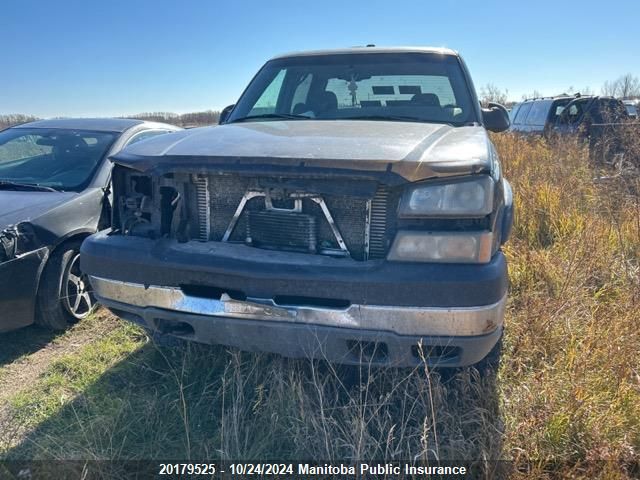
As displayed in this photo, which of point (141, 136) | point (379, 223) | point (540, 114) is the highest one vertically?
point (540, 114)

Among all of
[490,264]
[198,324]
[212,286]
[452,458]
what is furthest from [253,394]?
[490,264]

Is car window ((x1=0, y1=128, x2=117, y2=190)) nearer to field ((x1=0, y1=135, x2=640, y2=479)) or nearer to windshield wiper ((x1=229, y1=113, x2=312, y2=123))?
field ((x1=0, y1=135, x2=640, y2=479))

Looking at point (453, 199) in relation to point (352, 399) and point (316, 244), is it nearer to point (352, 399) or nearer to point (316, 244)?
point (316, 244)

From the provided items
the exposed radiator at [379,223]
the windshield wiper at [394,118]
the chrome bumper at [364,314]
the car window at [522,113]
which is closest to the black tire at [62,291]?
the chrome bumper at [364,314]

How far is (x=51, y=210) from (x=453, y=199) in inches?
105

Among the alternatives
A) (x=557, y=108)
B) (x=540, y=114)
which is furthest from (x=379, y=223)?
(x=540, y=114)

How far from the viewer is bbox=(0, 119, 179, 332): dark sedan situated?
2.94 metres

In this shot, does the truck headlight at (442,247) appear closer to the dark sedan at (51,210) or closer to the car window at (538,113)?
the dark sedan at (51,210)

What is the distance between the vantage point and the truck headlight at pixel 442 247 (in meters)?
1.85

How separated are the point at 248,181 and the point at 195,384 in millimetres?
1130

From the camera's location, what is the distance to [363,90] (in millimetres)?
3473

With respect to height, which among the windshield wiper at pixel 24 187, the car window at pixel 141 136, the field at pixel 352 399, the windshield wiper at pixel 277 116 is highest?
the windshield wiper at pixel 277 116

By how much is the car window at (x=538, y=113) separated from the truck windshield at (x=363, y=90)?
27.0 feet

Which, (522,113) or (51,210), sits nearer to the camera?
(51,210)
